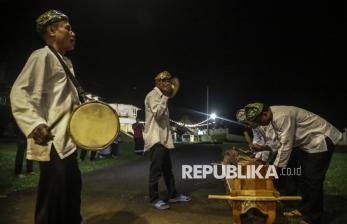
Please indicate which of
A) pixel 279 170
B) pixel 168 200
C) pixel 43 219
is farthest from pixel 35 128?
pixel 279 170

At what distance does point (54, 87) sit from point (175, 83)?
3.43 meters

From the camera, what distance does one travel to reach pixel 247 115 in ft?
15.5

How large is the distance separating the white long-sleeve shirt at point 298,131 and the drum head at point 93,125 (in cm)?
255

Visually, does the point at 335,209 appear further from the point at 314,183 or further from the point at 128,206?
the point at 128,206

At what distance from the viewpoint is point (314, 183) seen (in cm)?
457

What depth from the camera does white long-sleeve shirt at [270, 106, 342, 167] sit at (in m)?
4.52

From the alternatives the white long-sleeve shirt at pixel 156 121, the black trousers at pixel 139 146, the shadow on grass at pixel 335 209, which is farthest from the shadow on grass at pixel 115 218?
the black trousers at pixel 139 146

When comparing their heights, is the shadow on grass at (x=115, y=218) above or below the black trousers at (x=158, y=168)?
below

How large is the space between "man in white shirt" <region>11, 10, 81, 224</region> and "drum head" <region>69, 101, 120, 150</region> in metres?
0.10

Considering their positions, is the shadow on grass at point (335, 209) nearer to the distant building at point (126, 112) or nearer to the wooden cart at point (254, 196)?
the wooden cart at point (254, 196)

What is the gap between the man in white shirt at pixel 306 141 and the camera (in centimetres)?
452

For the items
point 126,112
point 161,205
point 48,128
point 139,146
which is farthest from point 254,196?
point 126,112

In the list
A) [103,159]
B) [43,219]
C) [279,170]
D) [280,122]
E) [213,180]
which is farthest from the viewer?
[103,159]

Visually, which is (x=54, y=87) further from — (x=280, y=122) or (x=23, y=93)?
(x=280, y=122)
